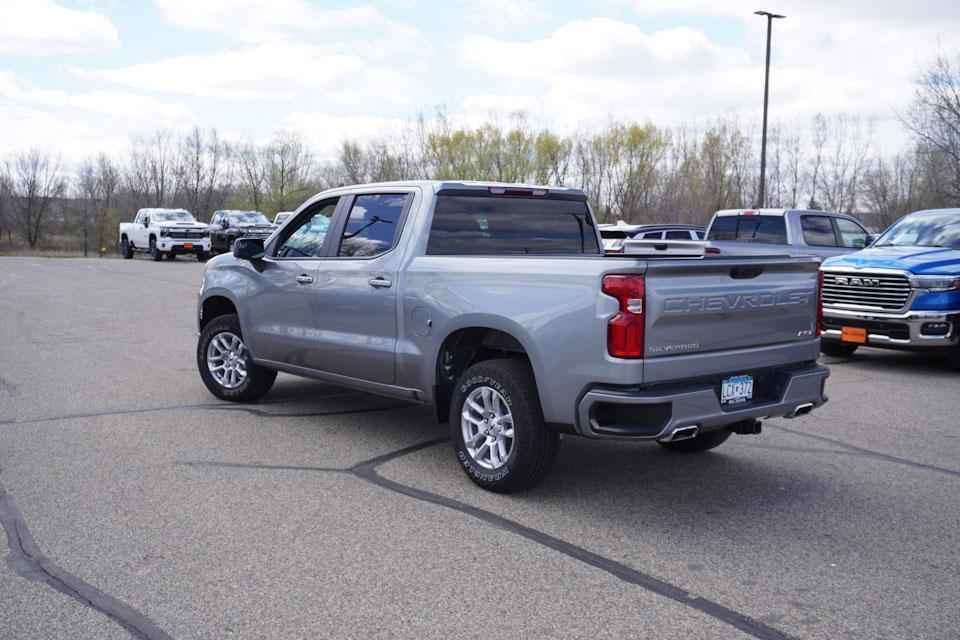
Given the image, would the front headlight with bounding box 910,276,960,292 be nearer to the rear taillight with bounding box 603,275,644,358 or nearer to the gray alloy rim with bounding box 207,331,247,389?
the rear taillight with bounding box 603,275,644,358

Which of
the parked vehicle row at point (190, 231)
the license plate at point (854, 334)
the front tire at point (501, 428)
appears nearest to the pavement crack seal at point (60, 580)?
the front tire at point (501, 428)

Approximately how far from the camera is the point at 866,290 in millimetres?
10359

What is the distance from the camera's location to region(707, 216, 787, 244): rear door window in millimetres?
14023

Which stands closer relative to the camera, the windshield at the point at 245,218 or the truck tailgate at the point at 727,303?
the truck tailgate at the point at 727,303

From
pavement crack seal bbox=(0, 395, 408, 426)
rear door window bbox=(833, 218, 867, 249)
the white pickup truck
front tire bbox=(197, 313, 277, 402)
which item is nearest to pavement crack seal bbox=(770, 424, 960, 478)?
pavement crack seal bbox=(0, 395, 408, 426)

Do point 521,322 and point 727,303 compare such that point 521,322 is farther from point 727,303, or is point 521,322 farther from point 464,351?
point 727,303

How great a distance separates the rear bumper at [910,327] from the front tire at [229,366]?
20.2ft

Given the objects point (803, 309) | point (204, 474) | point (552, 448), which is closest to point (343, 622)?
point (552, 448)

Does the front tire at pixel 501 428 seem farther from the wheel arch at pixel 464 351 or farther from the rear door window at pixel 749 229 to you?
the rear door window at pixel 749 229

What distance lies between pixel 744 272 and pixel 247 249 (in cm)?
408

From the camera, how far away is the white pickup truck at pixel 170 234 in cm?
3297

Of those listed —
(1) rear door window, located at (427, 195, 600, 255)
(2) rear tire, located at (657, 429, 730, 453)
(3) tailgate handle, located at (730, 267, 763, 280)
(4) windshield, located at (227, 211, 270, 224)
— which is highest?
(4) windshield, located at (227, 211, 270, 224)

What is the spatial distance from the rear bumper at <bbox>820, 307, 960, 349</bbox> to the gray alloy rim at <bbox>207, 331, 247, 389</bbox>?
247 inches

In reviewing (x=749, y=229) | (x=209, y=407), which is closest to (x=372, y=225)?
(x=209, y=407)
